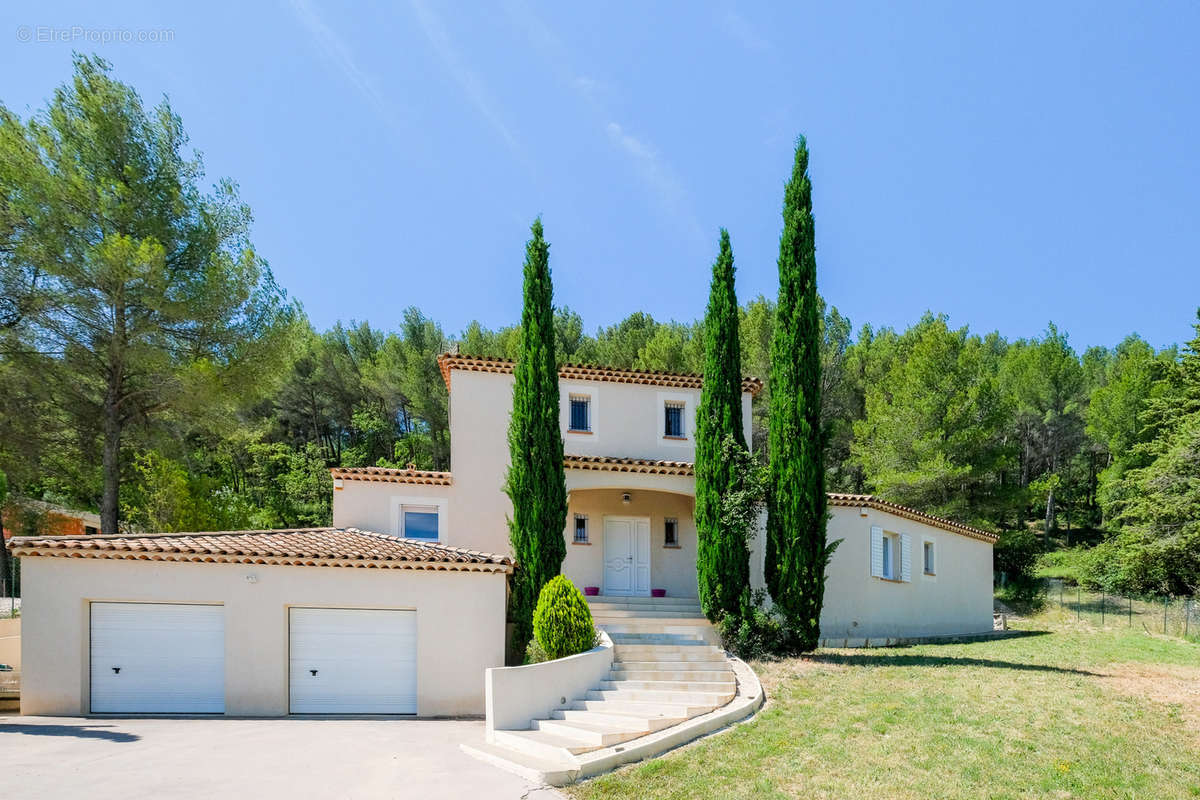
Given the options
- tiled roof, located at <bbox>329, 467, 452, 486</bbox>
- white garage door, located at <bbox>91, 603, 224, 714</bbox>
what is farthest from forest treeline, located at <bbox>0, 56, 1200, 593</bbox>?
white garage door, located at <bbox>91, 603, 224, 714</bbox>

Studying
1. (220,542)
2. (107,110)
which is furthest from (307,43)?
(220,542)

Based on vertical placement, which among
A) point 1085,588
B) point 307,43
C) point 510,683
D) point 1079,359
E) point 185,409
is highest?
point 307,43

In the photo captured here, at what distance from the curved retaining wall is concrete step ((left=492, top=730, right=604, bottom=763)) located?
0.77 feet

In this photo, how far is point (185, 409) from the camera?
22891 millimetres

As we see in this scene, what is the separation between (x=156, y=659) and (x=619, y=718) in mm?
8160

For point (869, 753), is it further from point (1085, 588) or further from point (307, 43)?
point (1085, 588)

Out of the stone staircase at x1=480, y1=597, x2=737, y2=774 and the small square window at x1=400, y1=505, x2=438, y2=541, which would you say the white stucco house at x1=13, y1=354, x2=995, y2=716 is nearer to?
the small square window at x1=400, y1=505, x2=438, y2=541

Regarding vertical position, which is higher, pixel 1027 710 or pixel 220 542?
pixel 220 542

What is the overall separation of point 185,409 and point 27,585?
10.4 m

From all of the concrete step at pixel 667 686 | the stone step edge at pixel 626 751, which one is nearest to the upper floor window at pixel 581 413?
the concrete step at pixel 667 686

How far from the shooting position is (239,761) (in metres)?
9.81

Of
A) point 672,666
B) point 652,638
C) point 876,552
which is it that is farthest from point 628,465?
point 876,552

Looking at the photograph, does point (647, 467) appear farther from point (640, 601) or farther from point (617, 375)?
point (640, 601)

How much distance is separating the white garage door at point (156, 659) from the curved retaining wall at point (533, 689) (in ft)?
17.4
